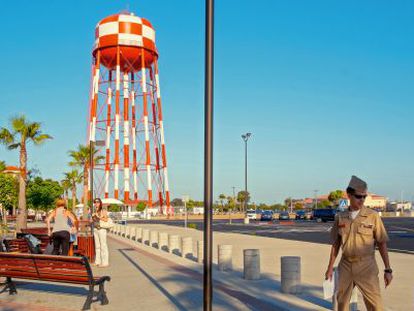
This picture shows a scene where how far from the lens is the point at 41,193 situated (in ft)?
224

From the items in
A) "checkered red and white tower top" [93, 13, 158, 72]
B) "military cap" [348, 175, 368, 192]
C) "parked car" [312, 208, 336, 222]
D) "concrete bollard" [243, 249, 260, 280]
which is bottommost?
"parked car" [312, 208, 336, 222]

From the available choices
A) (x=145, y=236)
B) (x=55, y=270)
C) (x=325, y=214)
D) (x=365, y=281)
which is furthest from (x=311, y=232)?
(x=365, y=281)

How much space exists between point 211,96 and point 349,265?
232 centimetres

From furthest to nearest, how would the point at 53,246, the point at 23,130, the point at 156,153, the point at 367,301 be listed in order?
the point at 156,153
the point at 23,130
the point at 53,246
the point at 367,301

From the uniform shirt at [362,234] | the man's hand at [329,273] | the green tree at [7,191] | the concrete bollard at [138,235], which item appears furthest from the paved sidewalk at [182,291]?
the green tree at [7,191]

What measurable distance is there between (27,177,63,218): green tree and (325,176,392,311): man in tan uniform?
65.3m

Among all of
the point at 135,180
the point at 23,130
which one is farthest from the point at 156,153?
the point at 23,130

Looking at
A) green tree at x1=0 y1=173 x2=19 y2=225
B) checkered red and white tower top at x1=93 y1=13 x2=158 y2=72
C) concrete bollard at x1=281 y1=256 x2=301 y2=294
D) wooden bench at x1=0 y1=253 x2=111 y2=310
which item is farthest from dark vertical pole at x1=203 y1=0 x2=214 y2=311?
checkered red and white tower top at x1=93 y1=13 x2=158 y2=72

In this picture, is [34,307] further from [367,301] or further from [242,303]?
[367,301]

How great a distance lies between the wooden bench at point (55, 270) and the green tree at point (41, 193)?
198ft

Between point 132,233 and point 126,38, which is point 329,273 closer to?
point 132,233

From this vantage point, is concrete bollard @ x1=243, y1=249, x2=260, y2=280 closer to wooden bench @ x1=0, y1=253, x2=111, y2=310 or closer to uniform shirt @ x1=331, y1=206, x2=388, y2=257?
wooden bench @ x1=0, y1=253, x2=111, y2=310

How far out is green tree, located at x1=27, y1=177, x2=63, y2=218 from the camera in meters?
67.3

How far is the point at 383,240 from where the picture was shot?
5.50 meters
